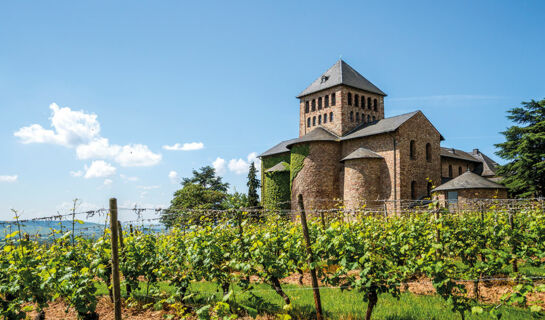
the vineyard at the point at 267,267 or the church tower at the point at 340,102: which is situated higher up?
the church tower at the point at 340,102

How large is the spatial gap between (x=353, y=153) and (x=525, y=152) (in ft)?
37.1

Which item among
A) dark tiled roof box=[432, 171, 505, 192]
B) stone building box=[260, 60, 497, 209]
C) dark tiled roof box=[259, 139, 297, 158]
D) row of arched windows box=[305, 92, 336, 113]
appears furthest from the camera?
dark tiled roof box=[259, 139, 297, 158]

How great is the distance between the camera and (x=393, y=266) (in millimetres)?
4957

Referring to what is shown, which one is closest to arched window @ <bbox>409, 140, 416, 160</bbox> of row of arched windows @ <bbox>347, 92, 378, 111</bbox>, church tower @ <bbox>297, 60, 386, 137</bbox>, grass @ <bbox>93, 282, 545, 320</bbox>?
church tower @ <bbox>297, 60, 386, 137</bbox>

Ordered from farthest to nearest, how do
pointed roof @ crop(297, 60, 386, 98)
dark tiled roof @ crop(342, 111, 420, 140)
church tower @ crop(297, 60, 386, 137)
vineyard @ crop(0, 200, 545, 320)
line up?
1. pointed roof @ crop(297, 60, 386, 98)
2. church tower @ crop(297, 60, 386, 137)
3. dark tiled roof @ crop(342, 111, 420, 140)
4. vineyard @ crop(0, 200, 545, 320)

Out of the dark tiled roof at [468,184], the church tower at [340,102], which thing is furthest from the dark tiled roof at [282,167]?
the dark tiled roof at [468,184]

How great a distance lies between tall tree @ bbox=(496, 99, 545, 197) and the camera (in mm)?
23828

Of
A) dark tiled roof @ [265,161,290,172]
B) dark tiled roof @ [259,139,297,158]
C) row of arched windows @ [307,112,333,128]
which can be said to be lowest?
dark tiled roof @ [265,161,290,172]

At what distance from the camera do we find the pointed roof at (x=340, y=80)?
27.5 metres

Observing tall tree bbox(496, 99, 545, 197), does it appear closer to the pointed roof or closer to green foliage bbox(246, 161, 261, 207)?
the pointed roof

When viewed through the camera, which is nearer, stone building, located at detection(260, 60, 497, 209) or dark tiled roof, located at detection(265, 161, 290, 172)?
stone building, located at detection(260, 60, 497, 209)

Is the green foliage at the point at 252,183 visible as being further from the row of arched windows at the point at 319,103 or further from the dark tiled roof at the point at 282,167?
the row of arched windows at the point at 319,103

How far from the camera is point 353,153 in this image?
2328cm

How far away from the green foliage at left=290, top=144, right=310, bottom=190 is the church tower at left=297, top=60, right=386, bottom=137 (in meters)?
3.19
